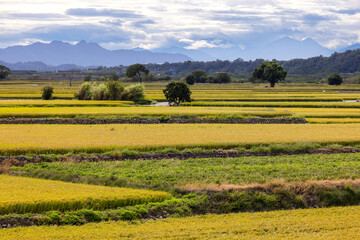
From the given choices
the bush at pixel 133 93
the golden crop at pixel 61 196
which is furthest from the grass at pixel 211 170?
the bush at pixel 133 93

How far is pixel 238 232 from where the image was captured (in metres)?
A: 12.5

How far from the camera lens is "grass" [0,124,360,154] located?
24500 mm

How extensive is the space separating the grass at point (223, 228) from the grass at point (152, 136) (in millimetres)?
11493

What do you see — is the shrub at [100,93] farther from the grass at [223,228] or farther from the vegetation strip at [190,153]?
the grass at [223,228]

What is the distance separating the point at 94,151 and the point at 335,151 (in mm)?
15496

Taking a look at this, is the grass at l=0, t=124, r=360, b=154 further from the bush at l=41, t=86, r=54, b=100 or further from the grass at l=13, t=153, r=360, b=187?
the bush at l=41, t=86, r=54, b=100

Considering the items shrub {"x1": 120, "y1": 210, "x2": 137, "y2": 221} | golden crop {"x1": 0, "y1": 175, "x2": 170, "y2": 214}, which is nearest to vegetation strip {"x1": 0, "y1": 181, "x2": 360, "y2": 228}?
shrub {"x1": 120, "y1": 210, "x2": 137, "y2": 221}

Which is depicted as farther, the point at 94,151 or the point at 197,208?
the point at 94,151

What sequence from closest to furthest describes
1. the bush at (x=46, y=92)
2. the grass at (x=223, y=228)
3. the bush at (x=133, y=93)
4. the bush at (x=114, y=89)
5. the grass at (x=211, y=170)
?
1. the grass at (x=223, y=228)
2. the grass at (x=211, y=170)
3. the bush at (x=114, y=89)
4. the bush at (x=133, y=93)
5. the bush at (x=46, y=92)

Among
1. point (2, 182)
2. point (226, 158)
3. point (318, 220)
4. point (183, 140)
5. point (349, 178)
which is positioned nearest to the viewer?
point (318, 220)

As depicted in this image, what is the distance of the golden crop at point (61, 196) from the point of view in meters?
13.5

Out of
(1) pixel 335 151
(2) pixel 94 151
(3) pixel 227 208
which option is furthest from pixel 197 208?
(1) pixel 335 151

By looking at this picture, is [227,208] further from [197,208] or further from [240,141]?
[240,141]

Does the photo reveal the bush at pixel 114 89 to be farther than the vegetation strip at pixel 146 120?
Yes
